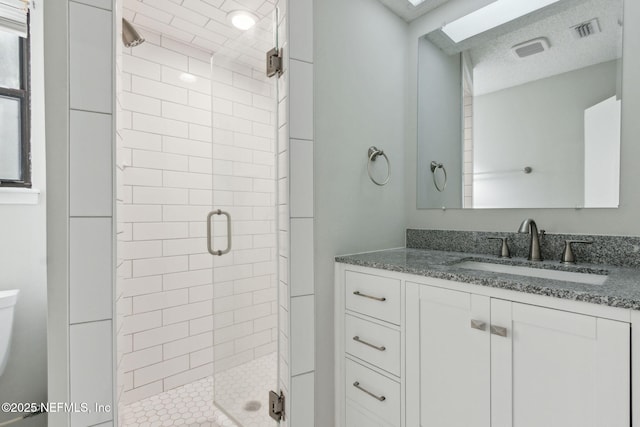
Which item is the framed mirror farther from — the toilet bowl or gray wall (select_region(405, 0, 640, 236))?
the toilet bowl

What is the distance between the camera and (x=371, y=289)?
53.2 inches

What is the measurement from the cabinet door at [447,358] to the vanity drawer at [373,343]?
2.6 inches

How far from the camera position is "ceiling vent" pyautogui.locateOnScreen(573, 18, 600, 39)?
1.33 m

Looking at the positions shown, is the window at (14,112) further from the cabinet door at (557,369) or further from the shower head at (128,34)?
the cabinet door at (557,369)

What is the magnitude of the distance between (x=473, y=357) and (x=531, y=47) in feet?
4.80

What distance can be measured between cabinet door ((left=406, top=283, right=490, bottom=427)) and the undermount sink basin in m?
0.37

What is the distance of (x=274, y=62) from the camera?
4.72ft

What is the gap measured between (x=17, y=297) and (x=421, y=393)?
5.45 feet

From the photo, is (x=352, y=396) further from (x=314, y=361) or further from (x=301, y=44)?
(x=301, y=44)

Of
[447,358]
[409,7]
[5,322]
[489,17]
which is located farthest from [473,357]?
[409,7]

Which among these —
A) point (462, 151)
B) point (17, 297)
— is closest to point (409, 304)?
point (462, 151)

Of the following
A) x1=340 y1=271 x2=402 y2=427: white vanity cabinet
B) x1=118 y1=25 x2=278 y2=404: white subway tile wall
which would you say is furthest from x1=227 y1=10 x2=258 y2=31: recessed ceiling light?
x1=340 y1=271 x2=402 y2=427: white vanity cabinet

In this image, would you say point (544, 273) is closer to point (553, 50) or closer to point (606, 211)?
point (606, 211)

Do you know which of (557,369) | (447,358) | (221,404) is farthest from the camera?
(221,404)
